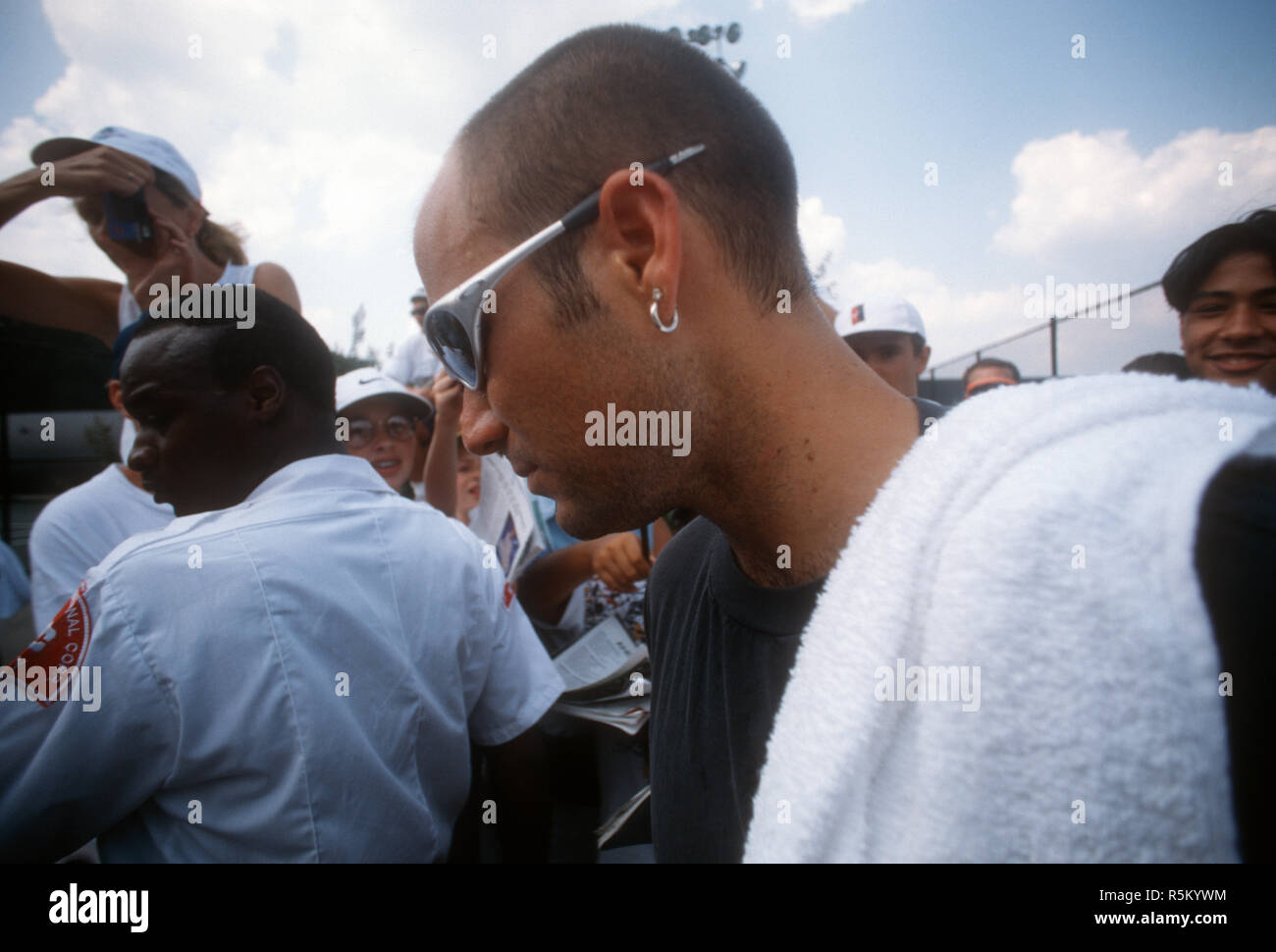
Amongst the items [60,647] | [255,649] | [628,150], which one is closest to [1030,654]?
[628,150]

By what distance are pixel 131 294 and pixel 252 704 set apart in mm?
1879

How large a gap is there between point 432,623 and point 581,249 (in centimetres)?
112

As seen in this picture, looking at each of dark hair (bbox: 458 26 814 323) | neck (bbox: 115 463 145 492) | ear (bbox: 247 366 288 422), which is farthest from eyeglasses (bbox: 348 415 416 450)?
dark hair (bbox: 458 26 814 323)

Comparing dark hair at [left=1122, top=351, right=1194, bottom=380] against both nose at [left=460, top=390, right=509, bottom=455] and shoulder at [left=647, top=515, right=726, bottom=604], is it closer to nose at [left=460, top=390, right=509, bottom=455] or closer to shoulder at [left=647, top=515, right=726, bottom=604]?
shoulder at [left=647, top=515, right=726, bottom=604]

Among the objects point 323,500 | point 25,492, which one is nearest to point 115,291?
point 323,500

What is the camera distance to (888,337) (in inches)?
155

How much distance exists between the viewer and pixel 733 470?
104cm

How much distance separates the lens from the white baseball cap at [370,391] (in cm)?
312

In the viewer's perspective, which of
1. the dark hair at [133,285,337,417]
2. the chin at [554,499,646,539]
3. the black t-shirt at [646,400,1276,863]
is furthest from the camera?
the dark hair at [133,285,337,417]

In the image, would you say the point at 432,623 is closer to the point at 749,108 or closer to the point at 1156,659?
the point at 749,108

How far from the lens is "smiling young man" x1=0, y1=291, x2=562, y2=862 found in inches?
50.0

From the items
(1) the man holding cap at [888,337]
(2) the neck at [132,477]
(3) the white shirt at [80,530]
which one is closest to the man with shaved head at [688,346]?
(3) the white shirt at [80,530]

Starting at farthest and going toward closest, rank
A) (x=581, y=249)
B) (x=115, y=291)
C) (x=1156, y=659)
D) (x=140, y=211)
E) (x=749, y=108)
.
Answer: (x=115, y=291) → (x=140, y=211) → (x=749, y=108) → (x=581, y=249) → (x=1156, y=659)

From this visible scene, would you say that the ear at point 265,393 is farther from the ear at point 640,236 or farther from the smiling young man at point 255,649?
the ear at point 640,236
